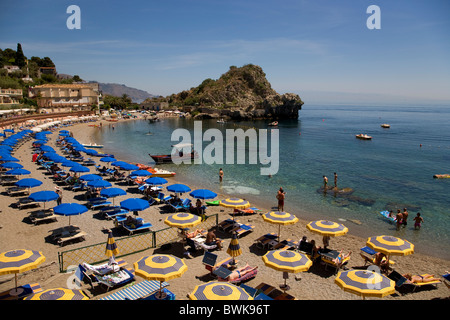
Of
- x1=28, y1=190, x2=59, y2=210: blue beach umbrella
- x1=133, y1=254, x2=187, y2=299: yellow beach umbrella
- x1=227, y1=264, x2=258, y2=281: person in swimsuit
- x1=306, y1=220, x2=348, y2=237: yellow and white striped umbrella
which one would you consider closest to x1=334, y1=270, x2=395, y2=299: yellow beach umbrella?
x1=227, y1=264, x2=258, y2=281: person in swimsuit

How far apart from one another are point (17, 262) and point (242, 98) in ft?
429

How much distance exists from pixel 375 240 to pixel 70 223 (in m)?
14.3

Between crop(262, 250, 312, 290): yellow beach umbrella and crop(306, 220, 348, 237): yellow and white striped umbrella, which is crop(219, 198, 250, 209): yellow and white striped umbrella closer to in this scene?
crop(306, 220, 348, 237): yellow and white striped umbrella

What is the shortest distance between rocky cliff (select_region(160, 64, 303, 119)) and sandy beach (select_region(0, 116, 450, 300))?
101472 millimetres

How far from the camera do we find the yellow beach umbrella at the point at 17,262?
8234 mm

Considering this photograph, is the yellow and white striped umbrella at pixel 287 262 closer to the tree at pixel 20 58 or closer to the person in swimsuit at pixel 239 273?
the person in swimsuit at pixel 239 273

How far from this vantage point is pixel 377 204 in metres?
22.2

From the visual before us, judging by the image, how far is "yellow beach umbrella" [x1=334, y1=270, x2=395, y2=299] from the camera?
786 centimetres

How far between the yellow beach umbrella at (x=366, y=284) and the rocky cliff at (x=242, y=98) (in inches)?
4272

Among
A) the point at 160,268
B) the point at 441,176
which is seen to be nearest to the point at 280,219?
the point at 160,268

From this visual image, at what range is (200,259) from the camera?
12.0 metres

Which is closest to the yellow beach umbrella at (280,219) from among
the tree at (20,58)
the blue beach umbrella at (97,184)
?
the blue beach umbrella at (97,184)

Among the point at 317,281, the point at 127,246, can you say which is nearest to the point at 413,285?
the point at 317,281
